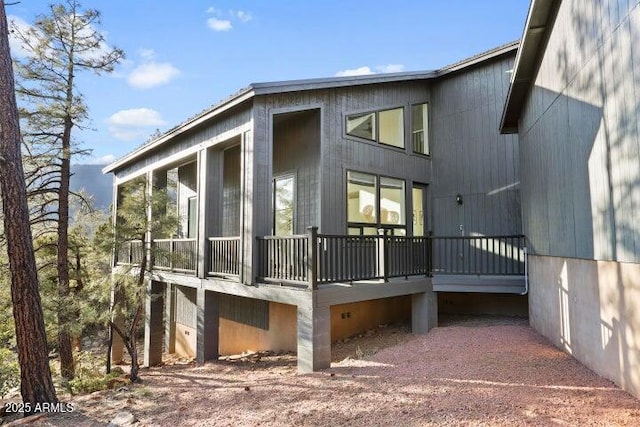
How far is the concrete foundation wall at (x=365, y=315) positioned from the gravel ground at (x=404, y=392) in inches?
47.6

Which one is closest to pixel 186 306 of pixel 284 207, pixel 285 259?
pixel 284 207

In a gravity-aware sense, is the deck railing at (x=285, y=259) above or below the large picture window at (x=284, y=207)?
below

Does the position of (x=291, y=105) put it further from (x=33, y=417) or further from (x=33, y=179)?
(x=33, y=179)

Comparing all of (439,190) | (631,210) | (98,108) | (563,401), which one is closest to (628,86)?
(631,210)

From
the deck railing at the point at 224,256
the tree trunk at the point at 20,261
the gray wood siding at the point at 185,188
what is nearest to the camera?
the tree trunk at the point at 20,261

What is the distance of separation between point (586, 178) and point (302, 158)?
5.60m

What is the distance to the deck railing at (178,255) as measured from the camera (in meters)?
8.86

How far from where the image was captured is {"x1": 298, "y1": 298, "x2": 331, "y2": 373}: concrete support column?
621cm

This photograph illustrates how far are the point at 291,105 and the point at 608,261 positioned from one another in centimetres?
601

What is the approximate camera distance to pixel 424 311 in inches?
336

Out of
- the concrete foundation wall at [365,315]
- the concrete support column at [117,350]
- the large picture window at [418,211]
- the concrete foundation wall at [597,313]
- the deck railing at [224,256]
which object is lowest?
the concrete support column at [117,350]

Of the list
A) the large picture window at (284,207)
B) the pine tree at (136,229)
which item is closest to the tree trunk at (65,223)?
the pine tree at (136,229)

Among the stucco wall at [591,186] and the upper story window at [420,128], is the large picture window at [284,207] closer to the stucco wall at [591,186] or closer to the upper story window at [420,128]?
the upper story window at [420,128]

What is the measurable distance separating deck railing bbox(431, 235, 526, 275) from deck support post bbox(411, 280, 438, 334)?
2.90 ft
